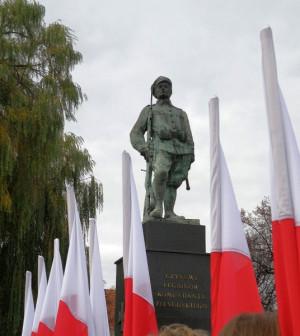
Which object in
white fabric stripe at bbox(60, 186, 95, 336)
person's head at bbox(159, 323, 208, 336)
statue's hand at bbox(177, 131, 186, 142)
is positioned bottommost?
person's head at bbox(159, 323, 208, 336)

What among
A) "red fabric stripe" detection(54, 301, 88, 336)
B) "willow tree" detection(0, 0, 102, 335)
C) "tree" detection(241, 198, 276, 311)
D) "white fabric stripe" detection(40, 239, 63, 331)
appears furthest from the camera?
"tree" detection(241, 198, 276, 311)

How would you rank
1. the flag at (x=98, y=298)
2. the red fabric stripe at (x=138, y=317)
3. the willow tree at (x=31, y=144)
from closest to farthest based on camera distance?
1. the red fabric stripe at (x=138, y=317)
2. the flag at (x=98, y=298)
3. the willow tree at (x=31, y=144)

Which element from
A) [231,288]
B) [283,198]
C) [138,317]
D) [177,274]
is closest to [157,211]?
[177,274]

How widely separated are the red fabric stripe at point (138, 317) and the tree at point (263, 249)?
17040 mm

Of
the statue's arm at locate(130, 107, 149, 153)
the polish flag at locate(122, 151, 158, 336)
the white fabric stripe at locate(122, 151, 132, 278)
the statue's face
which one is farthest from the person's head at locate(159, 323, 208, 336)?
the statue's face

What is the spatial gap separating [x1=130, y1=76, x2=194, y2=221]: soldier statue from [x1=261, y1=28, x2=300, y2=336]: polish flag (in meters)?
4.92

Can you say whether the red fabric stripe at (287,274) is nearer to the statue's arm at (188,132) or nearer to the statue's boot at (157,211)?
the statue's boot at (157,211)

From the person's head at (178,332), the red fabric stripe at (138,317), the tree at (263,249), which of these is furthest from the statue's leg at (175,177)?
the tree at (263,249)

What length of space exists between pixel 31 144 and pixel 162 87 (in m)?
5.66

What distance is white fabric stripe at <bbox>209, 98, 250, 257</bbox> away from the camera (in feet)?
12.5

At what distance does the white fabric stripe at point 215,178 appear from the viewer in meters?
3.88

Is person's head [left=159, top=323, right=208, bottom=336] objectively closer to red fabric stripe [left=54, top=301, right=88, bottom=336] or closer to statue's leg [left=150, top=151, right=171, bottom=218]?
red fabric stripe [left=54, top=301, right=88, bottom=336]

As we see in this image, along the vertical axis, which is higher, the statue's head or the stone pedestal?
the statue's head

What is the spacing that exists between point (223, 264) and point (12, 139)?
10.3 meters
